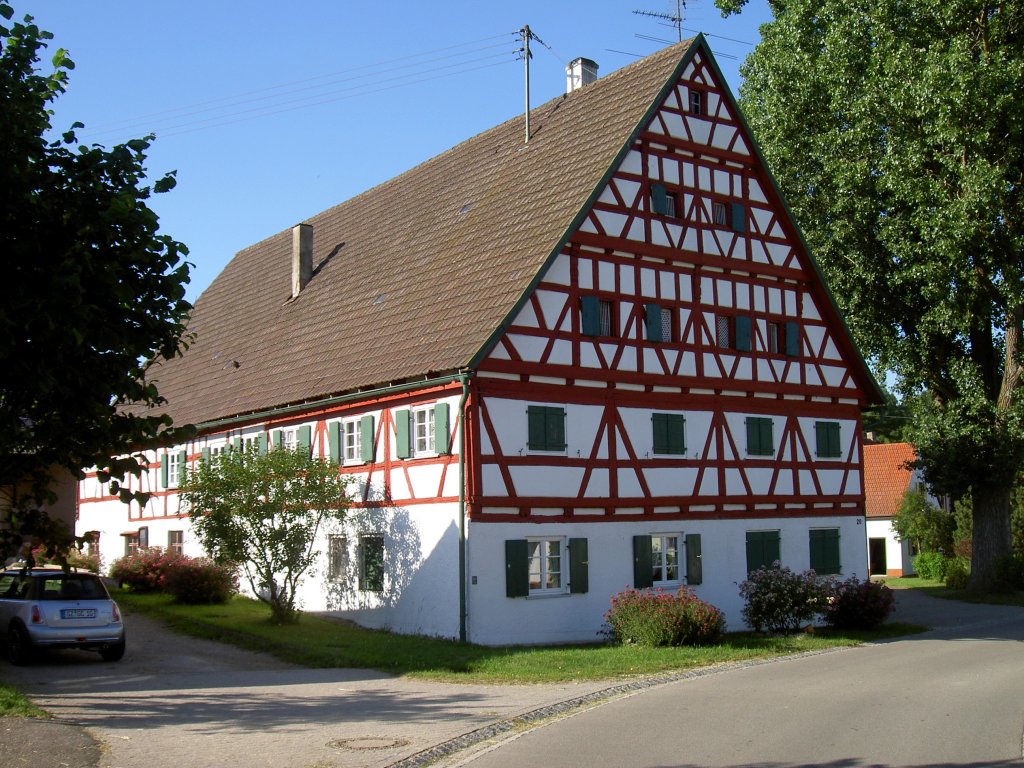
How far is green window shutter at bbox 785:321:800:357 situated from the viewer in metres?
27.7

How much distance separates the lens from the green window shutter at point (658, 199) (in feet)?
82.1

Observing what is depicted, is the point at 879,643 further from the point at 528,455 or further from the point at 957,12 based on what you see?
the point at 957,12

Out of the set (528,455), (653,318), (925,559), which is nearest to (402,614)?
(528,455)

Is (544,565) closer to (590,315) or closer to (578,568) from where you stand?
(578,568)

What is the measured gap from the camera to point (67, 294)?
10.7 m

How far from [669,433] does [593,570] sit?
3861 millimetres

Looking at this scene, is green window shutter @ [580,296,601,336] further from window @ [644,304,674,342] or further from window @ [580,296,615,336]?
window @ [644,304,674,342]

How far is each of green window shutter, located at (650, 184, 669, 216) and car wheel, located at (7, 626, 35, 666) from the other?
15332 millimetres

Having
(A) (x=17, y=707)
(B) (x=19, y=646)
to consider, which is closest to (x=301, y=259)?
(B) (x=19, y=646)

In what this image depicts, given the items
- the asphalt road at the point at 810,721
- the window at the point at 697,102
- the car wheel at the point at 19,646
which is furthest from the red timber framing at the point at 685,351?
the car wheel at the point at 19,646

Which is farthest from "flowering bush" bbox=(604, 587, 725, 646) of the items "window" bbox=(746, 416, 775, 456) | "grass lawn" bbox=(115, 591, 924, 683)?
"window" bbox=(746, 416, 775, 456)

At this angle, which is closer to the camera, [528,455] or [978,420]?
[528,455]

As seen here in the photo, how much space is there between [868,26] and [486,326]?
58.7ft

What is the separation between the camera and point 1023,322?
3247 centimetres
